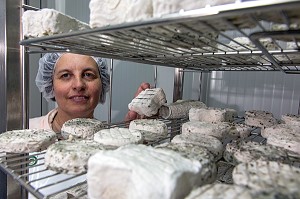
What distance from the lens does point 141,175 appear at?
1.35ft

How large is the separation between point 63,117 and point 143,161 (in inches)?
53.3

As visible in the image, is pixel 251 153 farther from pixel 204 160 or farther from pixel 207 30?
pixel 207 30

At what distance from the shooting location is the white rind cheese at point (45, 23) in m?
0.69

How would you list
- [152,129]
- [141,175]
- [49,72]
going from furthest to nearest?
[49,72], [152,129], [141,175]

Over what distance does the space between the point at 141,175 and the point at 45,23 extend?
532 mm

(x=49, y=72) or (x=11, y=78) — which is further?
(x=49, y=72)

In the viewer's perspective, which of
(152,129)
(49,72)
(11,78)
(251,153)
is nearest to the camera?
(251,153)

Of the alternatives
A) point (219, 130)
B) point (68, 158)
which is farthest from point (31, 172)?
point (219, 130)

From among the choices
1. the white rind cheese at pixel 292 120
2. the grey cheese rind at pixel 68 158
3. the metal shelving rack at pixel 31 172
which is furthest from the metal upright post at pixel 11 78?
the white rind cheese at pixel 292 120

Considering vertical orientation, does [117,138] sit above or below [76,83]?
below

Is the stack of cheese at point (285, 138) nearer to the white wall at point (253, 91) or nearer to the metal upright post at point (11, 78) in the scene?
the white wall at point (253, 91)

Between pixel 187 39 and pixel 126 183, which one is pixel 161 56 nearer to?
pixel 187 39

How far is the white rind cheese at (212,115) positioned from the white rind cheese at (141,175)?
0.68 meters

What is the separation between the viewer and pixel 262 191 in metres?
0.39
